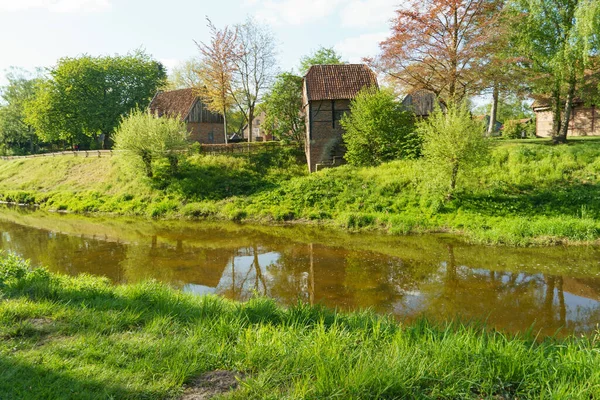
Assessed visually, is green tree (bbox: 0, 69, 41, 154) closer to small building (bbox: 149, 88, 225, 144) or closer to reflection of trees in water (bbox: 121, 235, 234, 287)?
small building (bbox: 149, 88, 225, 144)

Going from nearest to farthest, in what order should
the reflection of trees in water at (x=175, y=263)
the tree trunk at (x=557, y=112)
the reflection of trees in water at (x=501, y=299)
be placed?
the reflection of trees in water at (x=501, y=299) → the reflection of trees in water at (x=175, y=263) → the tree trunk at (x=557, y=112)

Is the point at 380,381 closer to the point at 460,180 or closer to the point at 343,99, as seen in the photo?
the point at 460,180

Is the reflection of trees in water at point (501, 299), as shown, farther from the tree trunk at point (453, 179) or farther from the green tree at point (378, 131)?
the green tree at point (378, 131)

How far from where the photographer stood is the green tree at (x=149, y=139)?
21.8 meters

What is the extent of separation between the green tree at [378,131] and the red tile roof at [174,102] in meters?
16.8

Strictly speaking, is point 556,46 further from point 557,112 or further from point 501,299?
point 501,299

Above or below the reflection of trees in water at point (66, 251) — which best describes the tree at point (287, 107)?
above

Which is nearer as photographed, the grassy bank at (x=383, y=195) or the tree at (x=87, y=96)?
the grassy bank at (x=383, y=195)

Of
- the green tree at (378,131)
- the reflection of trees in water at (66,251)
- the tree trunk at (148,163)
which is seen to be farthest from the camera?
the tree trunk at (148,163)

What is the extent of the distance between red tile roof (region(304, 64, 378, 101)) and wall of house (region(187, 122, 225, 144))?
43.1 feet

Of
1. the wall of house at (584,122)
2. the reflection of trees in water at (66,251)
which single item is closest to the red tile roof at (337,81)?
the wall of house at (584,122)

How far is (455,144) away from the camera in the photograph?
14594 mm

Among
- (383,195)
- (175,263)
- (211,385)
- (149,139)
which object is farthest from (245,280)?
(149,139)

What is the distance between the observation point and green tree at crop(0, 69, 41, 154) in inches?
1838
